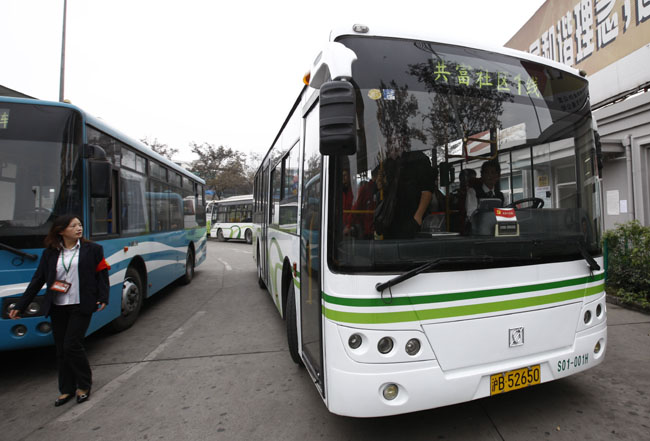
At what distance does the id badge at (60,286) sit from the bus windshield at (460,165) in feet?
8.58

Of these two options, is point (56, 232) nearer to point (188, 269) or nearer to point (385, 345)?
point (385, 345)

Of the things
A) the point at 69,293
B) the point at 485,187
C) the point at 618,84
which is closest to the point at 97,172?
the point at 69,293

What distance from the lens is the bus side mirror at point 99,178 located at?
397 cm

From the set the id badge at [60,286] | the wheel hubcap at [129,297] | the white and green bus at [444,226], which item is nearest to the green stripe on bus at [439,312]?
the white and green bus at [444,226]

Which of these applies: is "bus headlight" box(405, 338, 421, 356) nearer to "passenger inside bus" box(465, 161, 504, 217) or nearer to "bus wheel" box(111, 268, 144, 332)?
"passenger inside bus" box(465, 161, 504, 217)

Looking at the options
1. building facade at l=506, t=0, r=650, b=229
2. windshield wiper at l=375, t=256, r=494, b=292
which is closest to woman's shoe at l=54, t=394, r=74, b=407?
windshield wiper at l=375, t=256, r=494, b=292

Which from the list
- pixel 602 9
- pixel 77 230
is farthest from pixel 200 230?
pixel 602 9

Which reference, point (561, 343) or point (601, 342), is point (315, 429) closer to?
point (561, 343)

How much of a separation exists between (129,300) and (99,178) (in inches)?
93.6

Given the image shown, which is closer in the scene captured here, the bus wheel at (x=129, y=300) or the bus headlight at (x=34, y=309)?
the bus headlight at (x=34, y=309)

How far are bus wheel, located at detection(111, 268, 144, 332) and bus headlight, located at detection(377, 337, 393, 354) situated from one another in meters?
4.40

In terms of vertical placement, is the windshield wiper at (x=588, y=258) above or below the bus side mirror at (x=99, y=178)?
below

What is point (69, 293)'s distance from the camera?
3.38 metres

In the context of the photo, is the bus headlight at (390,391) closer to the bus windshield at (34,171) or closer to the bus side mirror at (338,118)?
the bus side mirror at (338,118)
